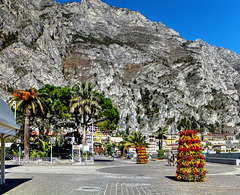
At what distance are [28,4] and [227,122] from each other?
507 feet

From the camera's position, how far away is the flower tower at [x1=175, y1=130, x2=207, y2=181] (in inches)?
490

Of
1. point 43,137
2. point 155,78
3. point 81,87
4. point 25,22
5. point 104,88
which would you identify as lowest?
point 43,137

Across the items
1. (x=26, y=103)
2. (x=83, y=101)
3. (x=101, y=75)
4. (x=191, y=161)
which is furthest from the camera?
(x=101, y=75)

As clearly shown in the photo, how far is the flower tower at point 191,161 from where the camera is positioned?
12445 millimetres

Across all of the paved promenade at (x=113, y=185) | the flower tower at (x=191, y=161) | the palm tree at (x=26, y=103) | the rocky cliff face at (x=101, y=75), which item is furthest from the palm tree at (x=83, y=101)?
the rocky cliff face at (x=101, y=75)

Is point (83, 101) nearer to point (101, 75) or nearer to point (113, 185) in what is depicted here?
point (113, 185)

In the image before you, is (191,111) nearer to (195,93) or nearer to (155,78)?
(195,93)

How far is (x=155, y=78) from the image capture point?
197 meters

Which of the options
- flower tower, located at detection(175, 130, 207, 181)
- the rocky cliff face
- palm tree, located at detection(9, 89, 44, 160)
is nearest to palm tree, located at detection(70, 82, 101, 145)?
palm tree, located at detection(9, 89, 44, 160)

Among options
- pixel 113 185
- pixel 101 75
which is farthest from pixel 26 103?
pixel 101 75

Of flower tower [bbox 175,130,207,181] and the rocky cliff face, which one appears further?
the rocky cliff face

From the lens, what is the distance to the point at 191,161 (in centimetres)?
1245

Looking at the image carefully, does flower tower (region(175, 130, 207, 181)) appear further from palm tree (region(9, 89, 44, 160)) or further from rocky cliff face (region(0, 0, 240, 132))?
rocky cliff face (region(0, 0, 240, 132))

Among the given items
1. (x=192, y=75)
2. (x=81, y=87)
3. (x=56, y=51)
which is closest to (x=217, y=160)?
(x=81, y=87)
